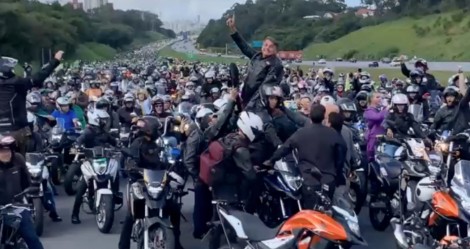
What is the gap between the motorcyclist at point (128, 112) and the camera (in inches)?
696

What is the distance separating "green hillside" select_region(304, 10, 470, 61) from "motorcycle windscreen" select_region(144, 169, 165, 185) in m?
56.2

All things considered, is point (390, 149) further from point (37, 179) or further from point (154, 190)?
point (37, 179)

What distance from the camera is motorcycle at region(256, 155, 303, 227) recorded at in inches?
410

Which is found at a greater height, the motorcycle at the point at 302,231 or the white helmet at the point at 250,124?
the white helmet at the point at 250,124

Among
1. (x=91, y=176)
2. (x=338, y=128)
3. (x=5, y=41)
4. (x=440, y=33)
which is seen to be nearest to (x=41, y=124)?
(x=91, y=176)

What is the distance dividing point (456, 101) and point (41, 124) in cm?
700

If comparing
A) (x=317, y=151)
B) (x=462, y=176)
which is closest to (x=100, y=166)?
(x=317, y=151)

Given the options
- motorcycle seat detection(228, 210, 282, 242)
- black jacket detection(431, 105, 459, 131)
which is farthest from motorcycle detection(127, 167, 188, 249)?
black jacket detection(431, 105, 459, 131)

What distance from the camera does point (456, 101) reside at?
1390 centimetres

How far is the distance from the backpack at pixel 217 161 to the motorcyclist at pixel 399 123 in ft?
12.5

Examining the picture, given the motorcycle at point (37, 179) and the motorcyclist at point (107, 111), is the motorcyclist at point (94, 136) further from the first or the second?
the motorcycle at point (37, 179)

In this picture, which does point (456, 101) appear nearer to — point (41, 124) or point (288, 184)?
point (288, 184)

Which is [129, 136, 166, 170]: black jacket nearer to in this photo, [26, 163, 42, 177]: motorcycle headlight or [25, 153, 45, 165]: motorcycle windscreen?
[26, 163, 42, 177]: motorcycle headlight

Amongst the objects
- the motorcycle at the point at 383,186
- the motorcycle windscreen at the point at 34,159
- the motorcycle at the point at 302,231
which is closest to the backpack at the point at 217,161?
the motorcycle at the point at 302,231
